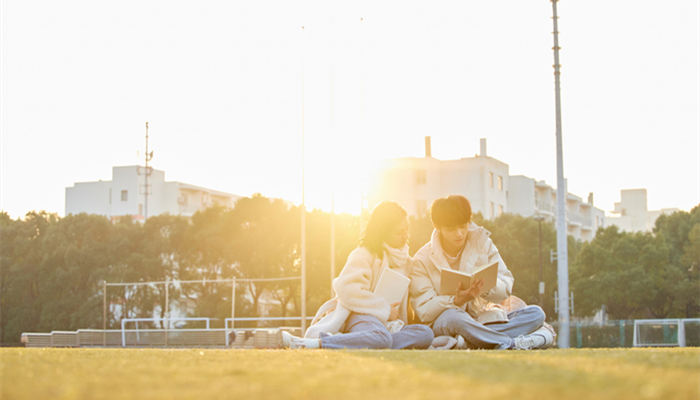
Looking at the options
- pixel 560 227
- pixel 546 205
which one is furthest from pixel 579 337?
pixel 546 205

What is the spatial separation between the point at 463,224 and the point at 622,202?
8848 centimetres

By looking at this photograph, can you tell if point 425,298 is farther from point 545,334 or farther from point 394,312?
point 545,334

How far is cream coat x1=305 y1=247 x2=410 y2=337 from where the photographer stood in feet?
23.7

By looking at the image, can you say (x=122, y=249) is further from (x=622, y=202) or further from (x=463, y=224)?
(x=622, y=202)

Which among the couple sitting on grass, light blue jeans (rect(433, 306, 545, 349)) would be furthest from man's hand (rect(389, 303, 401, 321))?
light blue jeans (rect(433, 306, 545, 349))

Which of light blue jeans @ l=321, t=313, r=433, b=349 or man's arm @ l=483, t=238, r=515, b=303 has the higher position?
man's arm @ l=483, t=238, r=515, b=303

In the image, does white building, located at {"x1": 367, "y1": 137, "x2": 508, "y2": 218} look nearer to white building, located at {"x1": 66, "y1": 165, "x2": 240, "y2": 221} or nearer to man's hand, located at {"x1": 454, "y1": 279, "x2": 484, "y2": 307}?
white building, located at {"x1": 66, "y1": 165, "x2": 240, "y2": 221}

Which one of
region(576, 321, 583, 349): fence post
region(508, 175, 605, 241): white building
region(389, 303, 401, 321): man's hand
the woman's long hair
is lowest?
region(576, 321, 583, 349): fence post

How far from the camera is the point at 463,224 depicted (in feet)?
23.6

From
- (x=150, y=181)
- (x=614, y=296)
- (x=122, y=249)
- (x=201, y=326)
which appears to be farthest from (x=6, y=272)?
(x=150, y=181)

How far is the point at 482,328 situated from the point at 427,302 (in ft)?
1.76

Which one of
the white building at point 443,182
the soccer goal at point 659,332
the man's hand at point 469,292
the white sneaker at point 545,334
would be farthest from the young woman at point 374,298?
the white building at point 443,182

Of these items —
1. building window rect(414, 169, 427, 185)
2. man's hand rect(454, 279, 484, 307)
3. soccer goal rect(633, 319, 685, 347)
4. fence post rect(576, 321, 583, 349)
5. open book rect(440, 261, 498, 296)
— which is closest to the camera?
open book rect(440, 261, 498, 296)

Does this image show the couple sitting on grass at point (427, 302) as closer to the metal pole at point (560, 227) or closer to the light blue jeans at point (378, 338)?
the light blue jeans at point (378, 338)
